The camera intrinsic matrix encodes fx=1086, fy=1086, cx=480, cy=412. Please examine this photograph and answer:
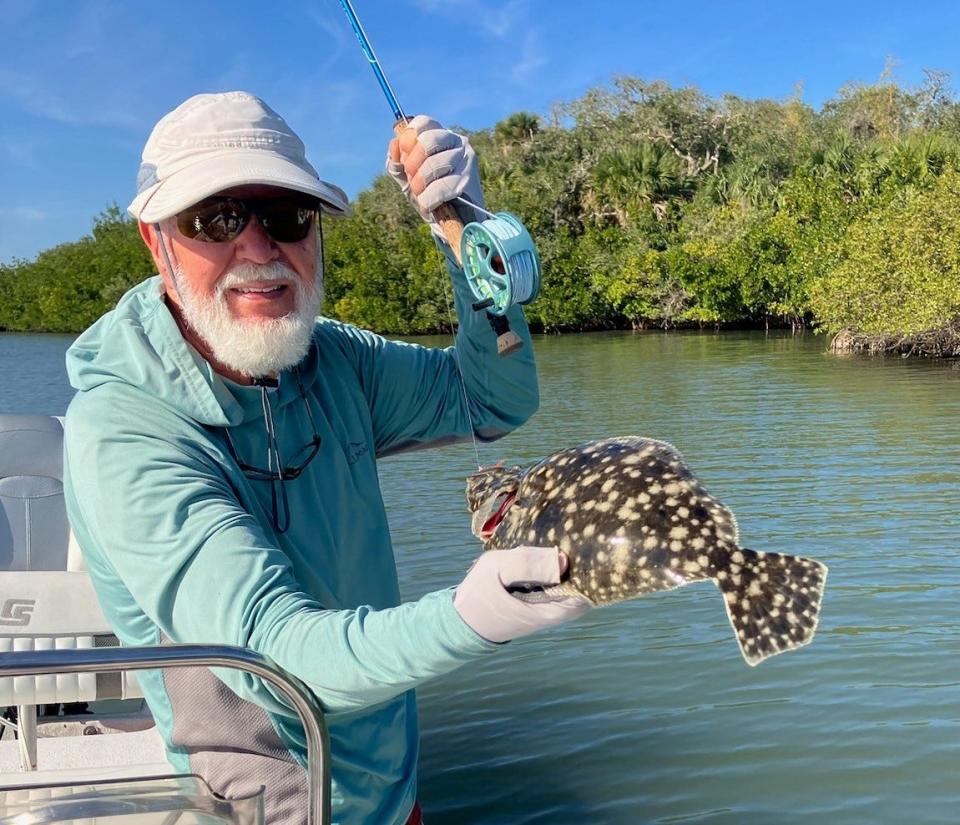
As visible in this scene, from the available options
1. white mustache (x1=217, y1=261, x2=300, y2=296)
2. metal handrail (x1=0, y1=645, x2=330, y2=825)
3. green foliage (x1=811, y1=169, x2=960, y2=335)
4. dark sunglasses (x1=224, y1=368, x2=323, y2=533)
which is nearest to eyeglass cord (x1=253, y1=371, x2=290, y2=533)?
dark sunglasses (x1=224, y1=368, x2=323, y2=533)

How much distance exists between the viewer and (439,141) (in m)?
2.58

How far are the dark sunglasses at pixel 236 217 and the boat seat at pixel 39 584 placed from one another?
47.6 inches

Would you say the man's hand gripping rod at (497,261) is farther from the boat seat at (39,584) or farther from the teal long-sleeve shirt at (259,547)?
the boat seat at (39,584)

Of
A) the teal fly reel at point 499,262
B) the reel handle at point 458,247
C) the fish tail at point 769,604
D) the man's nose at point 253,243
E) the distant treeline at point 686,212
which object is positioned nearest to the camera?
the fish tail at point 769,604

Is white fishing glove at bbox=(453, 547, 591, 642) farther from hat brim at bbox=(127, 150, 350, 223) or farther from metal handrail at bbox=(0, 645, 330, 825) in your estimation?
hat brim at bbox=(127, 150, 350, 223)

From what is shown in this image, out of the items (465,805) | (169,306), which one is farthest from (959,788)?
(169,306)

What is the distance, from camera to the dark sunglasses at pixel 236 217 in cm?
215

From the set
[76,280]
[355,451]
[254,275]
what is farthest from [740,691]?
[76,280]

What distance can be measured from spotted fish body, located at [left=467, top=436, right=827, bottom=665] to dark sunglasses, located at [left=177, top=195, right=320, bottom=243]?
733mm

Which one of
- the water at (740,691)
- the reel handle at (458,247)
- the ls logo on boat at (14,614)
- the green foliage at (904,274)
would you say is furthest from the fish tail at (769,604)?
the green foliage at (904,274)

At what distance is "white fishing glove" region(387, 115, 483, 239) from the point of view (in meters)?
2.59

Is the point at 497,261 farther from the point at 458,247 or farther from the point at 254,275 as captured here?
the point at 254,275

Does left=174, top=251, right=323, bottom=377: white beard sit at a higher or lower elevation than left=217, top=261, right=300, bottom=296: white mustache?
lower

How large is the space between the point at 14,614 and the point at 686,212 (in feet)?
140
